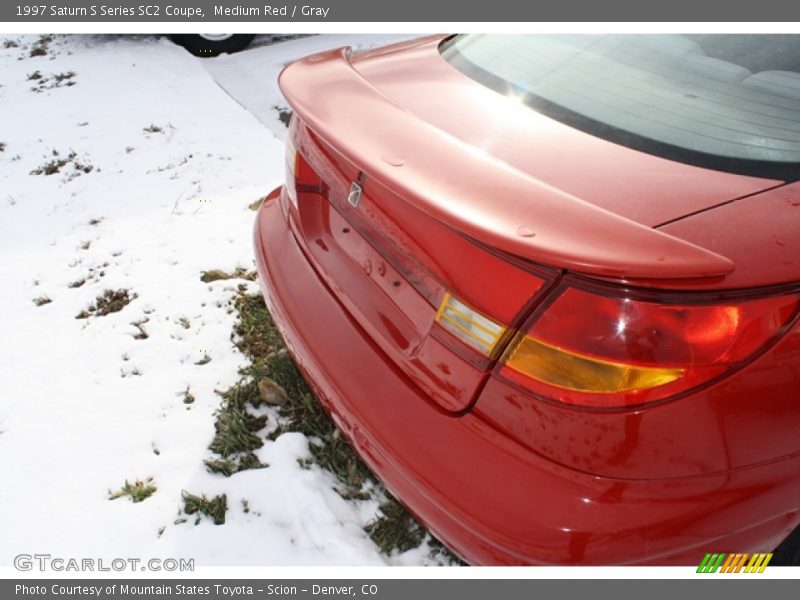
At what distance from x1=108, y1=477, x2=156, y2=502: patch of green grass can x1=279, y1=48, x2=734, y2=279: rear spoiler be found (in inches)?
50.2

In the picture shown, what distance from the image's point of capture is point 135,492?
1920 mm

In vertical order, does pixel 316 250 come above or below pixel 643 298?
below

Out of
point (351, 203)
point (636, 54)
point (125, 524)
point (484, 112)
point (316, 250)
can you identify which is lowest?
point (125, 524)

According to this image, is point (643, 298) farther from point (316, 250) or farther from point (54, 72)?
point (54, 72)

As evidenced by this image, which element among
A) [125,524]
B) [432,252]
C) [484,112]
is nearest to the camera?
[432,252]

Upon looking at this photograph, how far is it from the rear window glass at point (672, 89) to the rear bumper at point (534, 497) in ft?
2.30

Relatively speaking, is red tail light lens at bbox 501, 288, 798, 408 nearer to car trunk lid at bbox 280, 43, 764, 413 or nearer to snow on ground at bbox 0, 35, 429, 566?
car trunk lid at bbox 280, 43, 764, 413

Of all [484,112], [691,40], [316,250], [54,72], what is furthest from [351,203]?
[54,72]

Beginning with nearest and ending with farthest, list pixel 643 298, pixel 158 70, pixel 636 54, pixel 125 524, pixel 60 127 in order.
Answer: pixel 643 298
pixel 636 54
pixel 125 524
pixel 60 127
pixel 158 70

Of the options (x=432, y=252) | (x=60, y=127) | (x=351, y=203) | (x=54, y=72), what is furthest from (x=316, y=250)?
(x=54, y=72)

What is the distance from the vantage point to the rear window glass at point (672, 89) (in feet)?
4.49

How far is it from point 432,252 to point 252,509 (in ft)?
3.51

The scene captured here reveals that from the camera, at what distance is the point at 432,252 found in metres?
1.31

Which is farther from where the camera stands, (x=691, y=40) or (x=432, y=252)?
(x=691, y=40)
